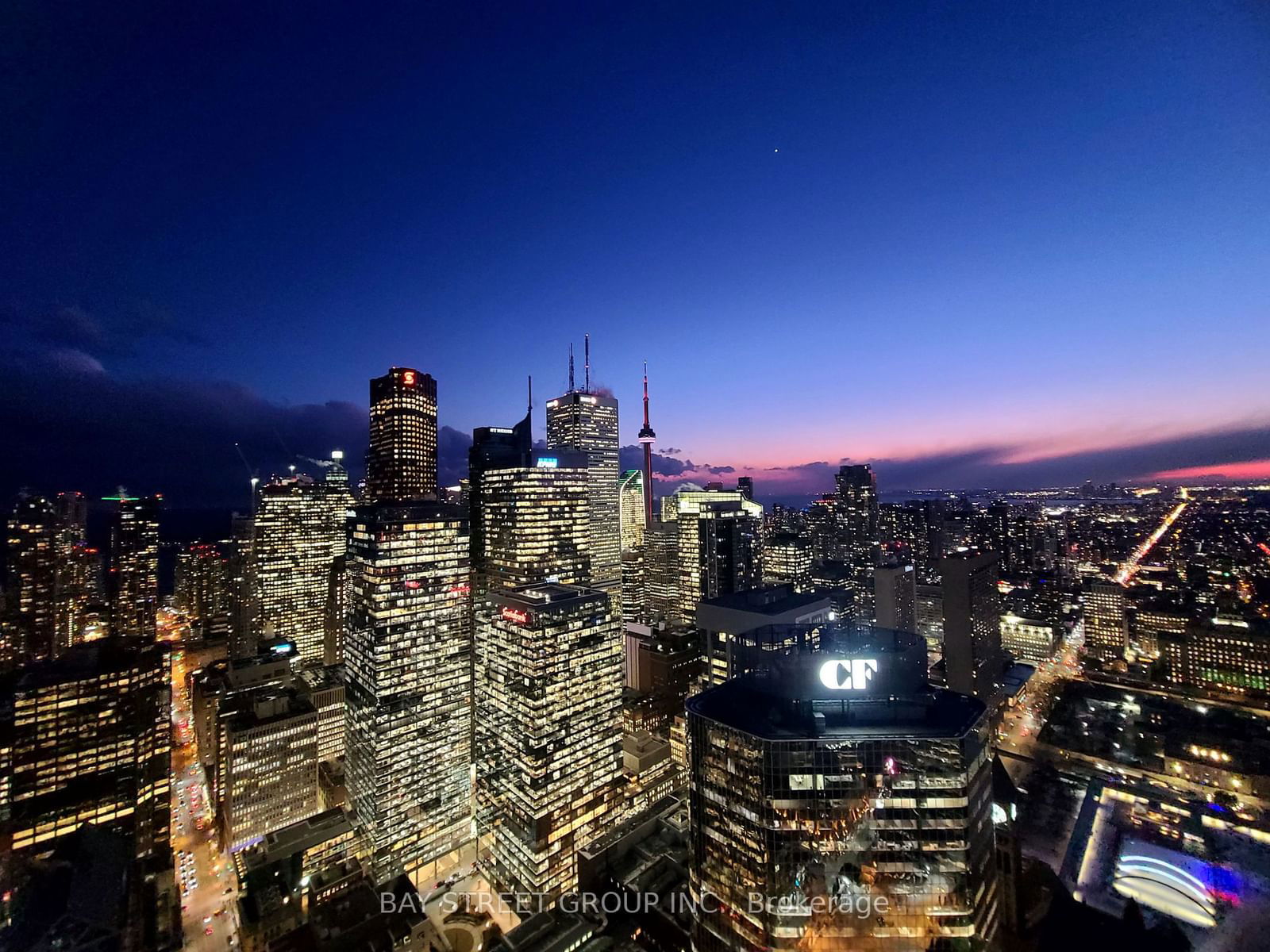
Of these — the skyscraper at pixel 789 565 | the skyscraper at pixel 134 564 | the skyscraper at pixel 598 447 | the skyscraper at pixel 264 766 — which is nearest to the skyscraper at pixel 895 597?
the skyscraper at pixel 789 565

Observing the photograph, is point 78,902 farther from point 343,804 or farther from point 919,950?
point 919,950

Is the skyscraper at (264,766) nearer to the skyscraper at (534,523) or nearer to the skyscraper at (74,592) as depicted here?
the skyscraper at (534,523)

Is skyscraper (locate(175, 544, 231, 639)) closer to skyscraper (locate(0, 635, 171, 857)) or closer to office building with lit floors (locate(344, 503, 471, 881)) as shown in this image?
skyscraper (locate(0, 635, 171, 857))

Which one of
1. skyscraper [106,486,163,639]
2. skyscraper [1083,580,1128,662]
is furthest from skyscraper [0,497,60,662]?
skyscraper [1083,580,1128,662]


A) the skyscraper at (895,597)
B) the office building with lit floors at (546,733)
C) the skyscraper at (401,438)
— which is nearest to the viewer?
the office building with lit floors at (546,733)

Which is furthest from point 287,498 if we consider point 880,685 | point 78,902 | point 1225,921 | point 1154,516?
point 1154,516

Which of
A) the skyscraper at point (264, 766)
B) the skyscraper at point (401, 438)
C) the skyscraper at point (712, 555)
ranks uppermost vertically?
the skyscraper at point (401, 438)

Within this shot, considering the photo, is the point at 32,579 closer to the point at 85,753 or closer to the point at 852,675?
the point at 85,753

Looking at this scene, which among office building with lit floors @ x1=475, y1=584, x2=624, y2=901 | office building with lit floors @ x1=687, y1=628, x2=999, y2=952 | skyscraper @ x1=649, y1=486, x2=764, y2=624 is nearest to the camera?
office building with lit floors @ x1=687, y1=628, x2=999, y2=952

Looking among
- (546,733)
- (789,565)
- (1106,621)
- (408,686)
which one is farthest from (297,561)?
(1106,621)
